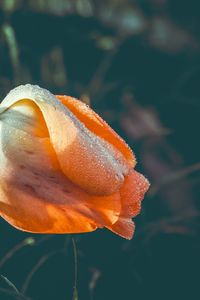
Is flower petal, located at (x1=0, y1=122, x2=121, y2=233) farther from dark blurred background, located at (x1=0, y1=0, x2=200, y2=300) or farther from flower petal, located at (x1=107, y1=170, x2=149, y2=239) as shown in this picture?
dark blurred background, located at (x1=0, y1=0, x2=200, y2=300)

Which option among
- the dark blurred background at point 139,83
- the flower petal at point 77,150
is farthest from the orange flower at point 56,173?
the dark blurred background at point 139,83

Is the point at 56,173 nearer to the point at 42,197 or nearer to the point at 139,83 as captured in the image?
the point at 42,197

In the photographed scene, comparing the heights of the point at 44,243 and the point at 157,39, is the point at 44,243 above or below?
below

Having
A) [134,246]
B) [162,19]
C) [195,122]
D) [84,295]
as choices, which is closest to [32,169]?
[84,295]

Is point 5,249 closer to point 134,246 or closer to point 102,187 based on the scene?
point 134,246

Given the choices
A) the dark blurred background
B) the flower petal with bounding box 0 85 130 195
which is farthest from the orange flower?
the dark blurred background

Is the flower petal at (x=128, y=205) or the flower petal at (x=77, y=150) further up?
the flower petal at (x=77, y=150)

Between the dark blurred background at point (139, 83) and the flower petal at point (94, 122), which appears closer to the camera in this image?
the flower petal at point (94, 122)

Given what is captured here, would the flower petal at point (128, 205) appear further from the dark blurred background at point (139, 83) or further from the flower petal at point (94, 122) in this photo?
the dark blurred background at point (139, 83)
